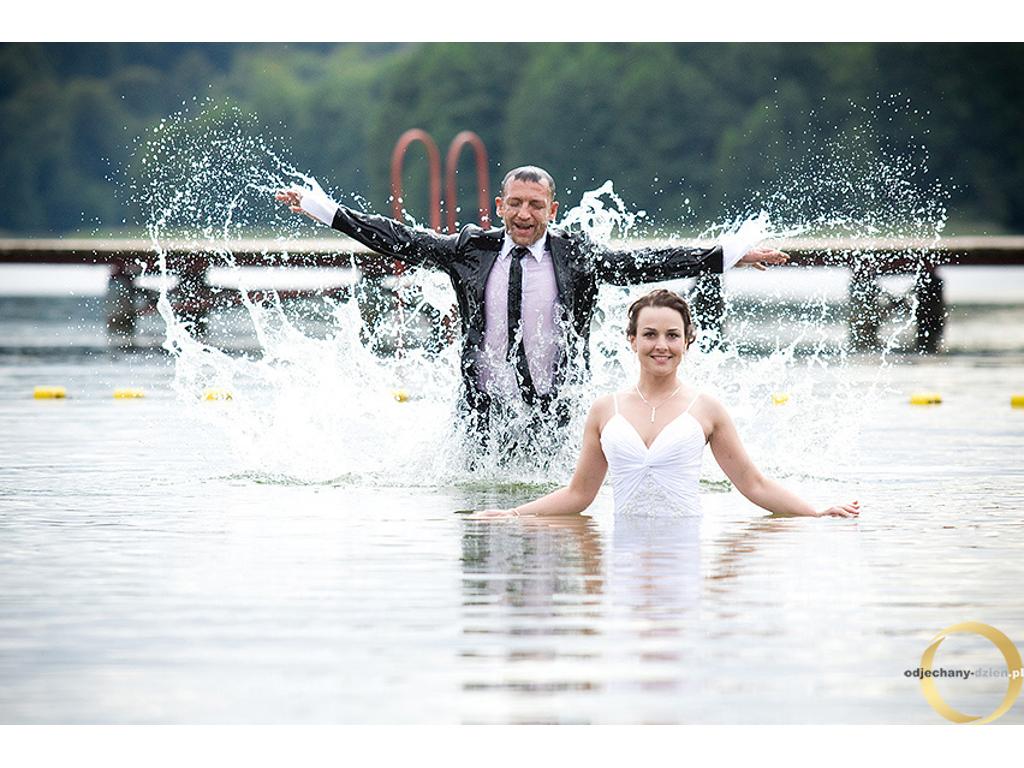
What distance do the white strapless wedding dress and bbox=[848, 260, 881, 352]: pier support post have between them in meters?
17.5

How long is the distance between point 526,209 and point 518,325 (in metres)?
0.62

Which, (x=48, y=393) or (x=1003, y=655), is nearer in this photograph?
(x=1003, y=655)

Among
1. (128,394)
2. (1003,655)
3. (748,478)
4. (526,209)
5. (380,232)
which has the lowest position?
(1003,655)

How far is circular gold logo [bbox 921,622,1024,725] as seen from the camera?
6.25 m

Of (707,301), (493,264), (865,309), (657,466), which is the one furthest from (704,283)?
(657,466)

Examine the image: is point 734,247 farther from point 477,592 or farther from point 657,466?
point 477,592

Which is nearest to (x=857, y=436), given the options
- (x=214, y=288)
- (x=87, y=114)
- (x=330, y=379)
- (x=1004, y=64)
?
(x=330, y=379)

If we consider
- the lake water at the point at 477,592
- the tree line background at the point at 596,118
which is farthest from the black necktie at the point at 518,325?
the tree line background at the point at 596,118

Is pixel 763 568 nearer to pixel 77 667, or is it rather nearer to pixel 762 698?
pixel 762 698

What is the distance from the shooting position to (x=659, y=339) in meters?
9.95

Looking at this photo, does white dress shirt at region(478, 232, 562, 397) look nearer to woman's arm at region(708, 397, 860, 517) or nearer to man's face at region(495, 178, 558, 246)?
man's face at region(495, 178, 558, 246)

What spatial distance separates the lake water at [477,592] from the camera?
6.41 m

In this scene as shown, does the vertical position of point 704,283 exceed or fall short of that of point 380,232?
it exceeds it

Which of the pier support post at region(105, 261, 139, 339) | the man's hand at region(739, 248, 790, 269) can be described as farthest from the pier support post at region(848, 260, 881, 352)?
the man's hand at region(739, 248, 790, 269)
